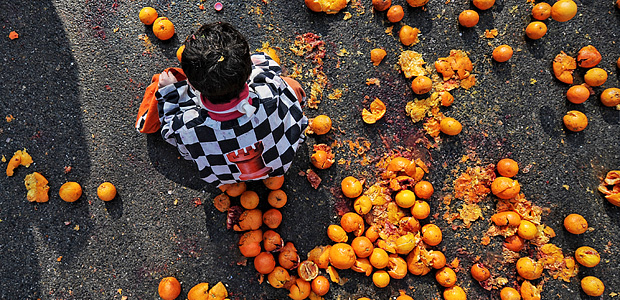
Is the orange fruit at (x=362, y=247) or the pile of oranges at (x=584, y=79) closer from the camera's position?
the orange fruit at (x=362, y=247)

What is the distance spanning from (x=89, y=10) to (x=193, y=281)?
10.5 feet

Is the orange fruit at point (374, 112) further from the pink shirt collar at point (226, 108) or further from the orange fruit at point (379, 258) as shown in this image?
the pink shirt collar at point (226, 108)

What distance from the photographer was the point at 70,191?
356cm

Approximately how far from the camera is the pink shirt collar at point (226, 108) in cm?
224

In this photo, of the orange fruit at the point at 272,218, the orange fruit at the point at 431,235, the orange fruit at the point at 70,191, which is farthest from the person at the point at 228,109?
the orange fruit at the point at 431,235

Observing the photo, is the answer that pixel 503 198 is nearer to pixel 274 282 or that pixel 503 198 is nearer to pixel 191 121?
pixel 274 282

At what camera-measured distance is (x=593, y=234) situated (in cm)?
373

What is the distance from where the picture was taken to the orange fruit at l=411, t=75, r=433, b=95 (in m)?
3.71

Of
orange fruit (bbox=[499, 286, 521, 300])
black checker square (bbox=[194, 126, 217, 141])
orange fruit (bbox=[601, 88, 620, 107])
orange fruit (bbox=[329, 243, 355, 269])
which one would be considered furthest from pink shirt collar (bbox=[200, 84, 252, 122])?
orange fruit (bbox=[601, 88, 620, 107])

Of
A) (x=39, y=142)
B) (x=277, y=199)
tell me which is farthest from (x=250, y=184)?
(x=39, y=142)

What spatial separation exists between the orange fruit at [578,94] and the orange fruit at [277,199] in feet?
10.7

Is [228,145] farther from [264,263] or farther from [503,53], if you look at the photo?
[503,53]

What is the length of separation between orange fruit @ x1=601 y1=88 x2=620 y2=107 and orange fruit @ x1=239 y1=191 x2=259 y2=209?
3871mm

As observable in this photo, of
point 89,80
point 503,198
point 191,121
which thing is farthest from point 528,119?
point 89,80
